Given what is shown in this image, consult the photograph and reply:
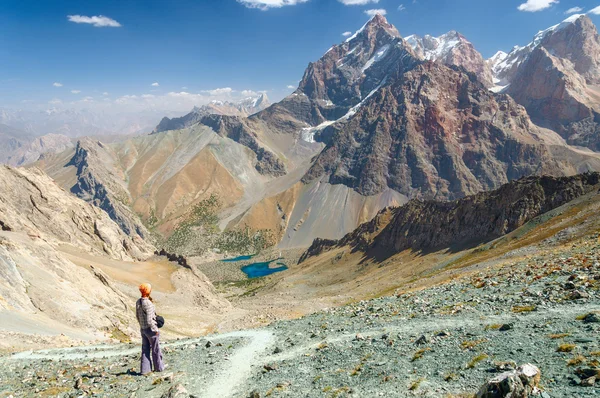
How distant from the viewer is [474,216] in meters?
117

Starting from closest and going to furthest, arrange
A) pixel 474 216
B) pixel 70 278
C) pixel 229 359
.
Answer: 1. pixel 229 359
2. pixel 70 278
3. pixel 474 216

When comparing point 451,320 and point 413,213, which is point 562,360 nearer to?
point 451,320

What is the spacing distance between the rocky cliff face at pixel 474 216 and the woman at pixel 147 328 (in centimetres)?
10138

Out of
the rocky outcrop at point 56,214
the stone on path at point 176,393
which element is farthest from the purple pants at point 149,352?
the rocky outcrop at point 56,214

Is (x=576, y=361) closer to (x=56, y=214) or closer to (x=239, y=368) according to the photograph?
(x=239, y=368)

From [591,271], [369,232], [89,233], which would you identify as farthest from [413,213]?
[591,271]

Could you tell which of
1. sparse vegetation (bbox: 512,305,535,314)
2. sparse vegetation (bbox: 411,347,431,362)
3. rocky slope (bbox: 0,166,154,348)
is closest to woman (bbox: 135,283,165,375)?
sparse vegetation (bbox: 411,347,431,362)

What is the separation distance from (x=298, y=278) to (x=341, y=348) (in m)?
141

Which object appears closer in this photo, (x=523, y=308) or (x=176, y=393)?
(x=176, y=393)

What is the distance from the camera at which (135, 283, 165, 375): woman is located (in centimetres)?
1697

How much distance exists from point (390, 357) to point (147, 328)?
11.2 metres

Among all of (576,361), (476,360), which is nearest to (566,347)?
(576,361)

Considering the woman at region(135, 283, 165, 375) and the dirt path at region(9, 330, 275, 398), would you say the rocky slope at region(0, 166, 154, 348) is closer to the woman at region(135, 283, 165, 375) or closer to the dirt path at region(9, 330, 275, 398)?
the dirt path at region(9, 330, 275, 398)

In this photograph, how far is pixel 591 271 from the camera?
2438 cm
